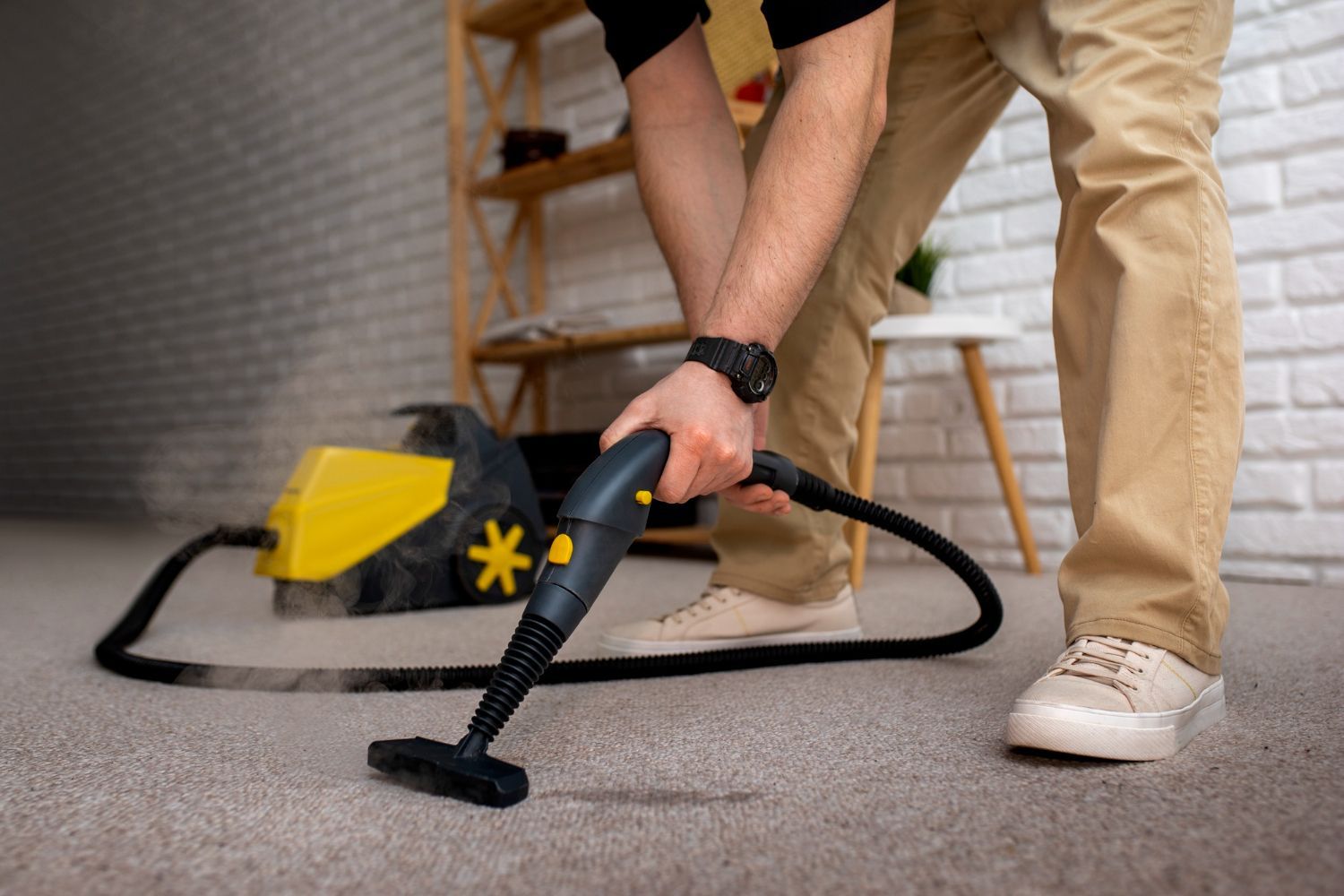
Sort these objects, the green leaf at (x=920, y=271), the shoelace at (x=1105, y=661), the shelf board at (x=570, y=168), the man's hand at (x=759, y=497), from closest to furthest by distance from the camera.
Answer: the shoelace at (x=1105, y=661), the man's hand at (x=759, y=497), the green leaf at (x=920, y=271), the shelf board at (x=570, y=168)

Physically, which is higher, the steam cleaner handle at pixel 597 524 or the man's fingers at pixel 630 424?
the man's fingers at pixel 630 424

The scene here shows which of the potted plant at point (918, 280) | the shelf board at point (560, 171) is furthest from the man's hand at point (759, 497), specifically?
the shelf board at point (560, 171)

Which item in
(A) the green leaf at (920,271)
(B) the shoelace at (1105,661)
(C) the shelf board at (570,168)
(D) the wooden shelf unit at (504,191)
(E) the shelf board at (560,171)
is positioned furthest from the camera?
(D) the wooden shelf unit at (504,191)

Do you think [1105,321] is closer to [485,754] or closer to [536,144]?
[485,754]

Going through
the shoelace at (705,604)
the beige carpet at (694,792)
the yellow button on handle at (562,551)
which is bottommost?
the shoelace at (705,604)

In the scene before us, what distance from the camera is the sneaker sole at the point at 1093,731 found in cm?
73

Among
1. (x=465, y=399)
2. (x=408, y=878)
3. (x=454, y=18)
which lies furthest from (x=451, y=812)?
(x=454, y=18)

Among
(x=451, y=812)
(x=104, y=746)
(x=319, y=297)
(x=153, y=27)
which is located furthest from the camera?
(x=153, y=27)

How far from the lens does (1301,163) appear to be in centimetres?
168

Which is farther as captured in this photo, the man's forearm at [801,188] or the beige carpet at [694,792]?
the man's forearm at [801,188]

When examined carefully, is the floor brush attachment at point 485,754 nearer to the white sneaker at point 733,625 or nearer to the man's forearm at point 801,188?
the man's forearm at point 801,188

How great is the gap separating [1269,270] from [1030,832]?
142 cm

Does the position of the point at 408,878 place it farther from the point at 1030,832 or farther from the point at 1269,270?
the point at 1269,270

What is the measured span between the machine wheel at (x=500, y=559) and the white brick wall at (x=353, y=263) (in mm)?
647
